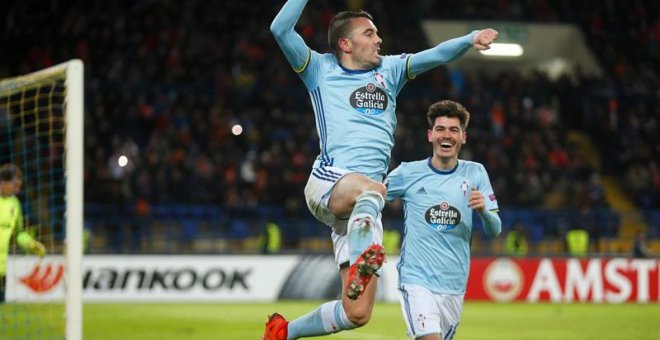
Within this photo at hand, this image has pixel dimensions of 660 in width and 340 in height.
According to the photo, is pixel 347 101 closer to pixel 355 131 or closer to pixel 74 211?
pixel 355 131

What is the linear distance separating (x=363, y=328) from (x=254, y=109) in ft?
41.8

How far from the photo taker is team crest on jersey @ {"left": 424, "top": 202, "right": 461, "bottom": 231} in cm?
773

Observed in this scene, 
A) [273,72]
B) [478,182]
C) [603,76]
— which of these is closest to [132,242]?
[273,72]

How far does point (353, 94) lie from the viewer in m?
6.79

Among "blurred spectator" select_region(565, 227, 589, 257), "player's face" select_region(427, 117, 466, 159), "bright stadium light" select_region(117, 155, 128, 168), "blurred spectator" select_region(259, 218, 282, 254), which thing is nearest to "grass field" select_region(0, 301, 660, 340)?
"blurred spectator" select_region(259, 218, 282, 254)

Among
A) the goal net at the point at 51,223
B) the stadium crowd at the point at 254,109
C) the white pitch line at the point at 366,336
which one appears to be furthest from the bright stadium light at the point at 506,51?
the white pitch line at the point at 366,336

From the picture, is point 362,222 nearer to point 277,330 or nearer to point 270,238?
point 277,330

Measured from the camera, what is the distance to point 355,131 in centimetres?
672

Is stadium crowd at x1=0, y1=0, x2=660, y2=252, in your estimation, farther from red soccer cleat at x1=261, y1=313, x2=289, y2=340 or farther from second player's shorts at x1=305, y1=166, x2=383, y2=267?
second player's shorts at x1=305, y1=166, x2=383, y2=267

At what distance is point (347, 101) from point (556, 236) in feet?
60.9

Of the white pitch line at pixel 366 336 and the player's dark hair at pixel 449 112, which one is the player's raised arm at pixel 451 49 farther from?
the white pitch line at pixel 366 336

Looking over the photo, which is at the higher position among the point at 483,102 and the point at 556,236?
the point at 483,102

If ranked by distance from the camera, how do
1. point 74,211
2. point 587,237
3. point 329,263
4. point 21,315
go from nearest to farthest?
point 74,211
point 21,315
point 329,263
point 587,237

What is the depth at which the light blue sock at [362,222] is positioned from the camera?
20.3 ft
